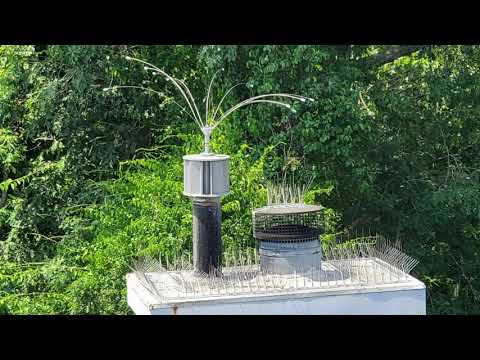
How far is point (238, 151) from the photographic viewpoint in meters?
10.3

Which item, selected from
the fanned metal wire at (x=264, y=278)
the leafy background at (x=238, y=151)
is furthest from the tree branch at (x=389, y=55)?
the fanned metal wire at (x=264, y=278)

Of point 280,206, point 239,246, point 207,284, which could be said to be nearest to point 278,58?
point 239,246

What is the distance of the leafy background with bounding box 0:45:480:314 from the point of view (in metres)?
10.1

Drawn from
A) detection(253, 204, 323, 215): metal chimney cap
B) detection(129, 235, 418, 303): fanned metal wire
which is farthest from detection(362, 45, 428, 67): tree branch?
detection(253, 204, 323, 215): metal chimney cap

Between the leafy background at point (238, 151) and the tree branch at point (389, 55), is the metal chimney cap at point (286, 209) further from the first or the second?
the tree branch at point (389, 55)

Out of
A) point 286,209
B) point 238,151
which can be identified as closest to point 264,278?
point 286,209

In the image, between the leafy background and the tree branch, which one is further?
the tree branch

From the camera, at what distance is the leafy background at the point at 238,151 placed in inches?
400

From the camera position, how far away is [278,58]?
33.5 ft

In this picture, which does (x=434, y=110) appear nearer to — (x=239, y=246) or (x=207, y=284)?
(x=239, y=246)

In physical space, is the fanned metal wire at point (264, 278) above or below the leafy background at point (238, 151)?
below

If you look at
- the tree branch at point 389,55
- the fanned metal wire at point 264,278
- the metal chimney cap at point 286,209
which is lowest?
the fanned metal wire at point 264,278

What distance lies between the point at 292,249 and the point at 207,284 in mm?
629

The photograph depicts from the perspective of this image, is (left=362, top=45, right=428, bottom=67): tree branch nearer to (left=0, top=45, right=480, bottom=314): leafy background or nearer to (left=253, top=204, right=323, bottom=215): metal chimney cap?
(left=0, top=45, right=480, bottom=314): leafy background
